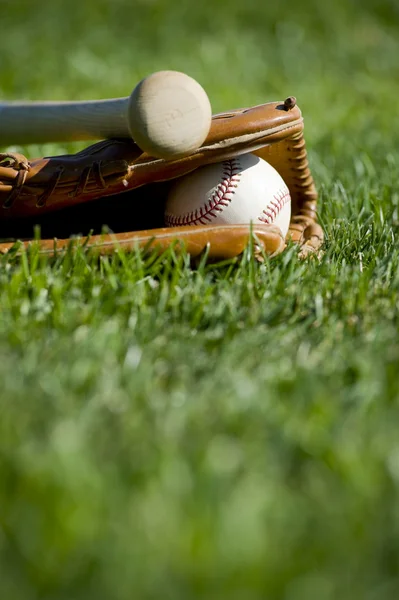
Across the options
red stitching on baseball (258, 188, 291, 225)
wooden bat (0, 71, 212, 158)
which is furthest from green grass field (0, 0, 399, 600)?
wooden bat (0, 71, 212, 158)

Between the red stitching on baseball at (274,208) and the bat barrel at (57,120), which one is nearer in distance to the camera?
the bat barrel at (57,120)

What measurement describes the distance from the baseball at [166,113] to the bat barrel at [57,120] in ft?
0.22

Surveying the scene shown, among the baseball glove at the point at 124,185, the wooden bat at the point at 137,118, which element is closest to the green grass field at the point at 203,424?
the baseball glove at the point at 124,185

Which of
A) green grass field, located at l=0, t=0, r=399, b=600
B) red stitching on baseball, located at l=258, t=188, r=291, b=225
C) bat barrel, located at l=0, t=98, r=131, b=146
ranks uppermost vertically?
bat barrel, located at l=0, t=98, r=131, b=146

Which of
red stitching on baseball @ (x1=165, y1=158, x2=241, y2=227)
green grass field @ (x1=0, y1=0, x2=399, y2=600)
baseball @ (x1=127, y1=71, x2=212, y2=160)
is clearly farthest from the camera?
red stitching on baseball @ (x1=165, y1=158, x2=241, y2=227)

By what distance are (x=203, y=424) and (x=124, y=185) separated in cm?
120

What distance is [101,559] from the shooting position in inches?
48.8

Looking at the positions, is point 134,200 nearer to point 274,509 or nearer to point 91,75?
point 274,509

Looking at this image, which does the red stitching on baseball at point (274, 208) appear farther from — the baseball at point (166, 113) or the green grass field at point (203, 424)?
the baseball at point (166, 113)

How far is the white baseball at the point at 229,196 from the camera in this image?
261 cm

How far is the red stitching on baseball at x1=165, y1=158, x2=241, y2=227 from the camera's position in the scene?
103 inches

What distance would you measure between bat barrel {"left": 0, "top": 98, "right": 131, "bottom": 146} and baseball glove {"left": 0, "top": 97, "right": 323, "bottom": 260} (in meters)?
0.27

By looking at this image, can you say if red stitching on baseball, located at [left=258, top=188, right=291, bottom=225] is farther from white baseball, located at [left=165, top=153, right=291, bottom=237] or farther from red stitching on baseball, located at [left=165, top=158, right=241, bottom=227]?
red stitching on baseball, located at [left=165, top=158, right=241, bottom=227]

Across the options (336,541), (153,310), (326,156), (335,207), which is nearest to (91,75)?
(326,156)
